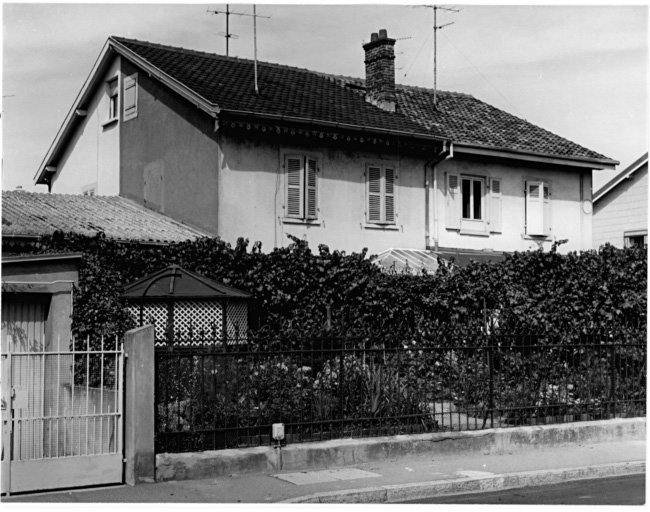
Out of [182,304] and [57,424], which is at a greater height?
[182,304]

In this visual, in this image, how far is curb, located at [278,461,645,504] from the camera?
1046 centimetres

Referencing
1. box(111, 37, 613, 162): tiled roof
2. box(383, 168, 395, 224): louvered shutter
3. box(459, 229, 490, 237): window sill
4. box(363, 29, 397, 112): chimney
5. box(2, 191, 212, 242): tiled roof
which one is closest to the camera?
box(2, 191, 212, 242): tiled roof

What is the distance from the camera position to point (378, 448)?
12438 mm

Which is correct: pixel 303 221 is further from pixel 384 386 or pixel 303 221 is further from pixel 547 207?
pixel 384 386

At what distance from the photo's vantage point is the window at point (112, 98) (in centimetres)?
2514

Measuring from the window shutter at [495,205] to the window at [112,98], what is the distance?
9.97 meters

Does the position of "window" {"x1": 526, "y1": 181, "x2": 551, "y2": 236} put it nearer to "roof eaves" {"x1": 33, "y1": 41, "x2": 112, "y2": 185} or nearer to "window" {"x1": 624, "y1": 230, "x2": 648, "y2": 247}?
"window" {"x1": 624, "y1": 230, "x2": 648, "y2": 247}

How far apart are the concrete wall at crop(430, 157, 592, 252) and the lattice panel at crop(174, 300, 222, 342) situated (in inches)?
436

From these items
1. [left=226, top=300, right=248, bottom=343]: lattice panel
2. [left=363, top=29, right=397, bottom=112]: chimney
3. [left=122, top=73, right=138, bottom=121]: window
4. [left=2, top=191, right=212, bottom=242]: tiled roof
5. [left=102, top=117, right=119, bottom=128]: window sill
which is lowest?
[left=226, top=300, right=248, bottom=343]: lattice panel

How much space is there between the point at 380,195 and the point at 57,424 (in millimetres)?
13594

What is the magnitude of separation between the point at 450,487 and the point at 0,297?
6629 mm

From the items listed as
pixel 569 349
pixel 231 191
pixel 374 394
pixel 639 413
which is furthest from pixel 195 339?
pixel 231 191

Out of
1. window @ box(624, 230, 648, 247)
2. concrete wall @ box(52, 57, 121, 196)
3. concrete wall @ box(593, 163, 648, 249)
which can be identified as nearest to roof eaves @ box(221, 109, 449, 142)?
concrete wall @ box(52, 57, 121, 196)

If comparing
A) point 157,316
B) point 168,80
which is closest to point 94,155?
point 168,80
